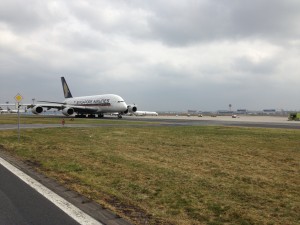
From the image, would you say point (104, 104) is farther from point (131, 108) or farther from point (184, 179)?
point (184, 179)

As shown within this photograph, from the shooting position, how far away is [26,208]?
237 inches

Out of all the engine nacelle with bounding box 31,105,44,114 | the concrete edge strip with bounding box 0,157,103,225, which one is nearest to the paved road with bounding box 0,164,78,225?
the concrete edge strip with bounding box 0,157,103,225

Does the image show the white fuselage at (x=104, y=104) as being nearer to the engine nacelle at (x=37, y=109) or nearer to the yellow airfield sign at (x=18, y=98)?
the engine nacelle at (x=37, y=109)

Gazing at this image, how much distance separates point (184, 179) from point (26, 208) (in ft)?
13.3

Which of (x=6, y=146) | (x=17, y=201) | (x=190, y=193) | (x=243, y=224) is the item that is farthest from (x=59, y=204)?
(x=6, y=146)

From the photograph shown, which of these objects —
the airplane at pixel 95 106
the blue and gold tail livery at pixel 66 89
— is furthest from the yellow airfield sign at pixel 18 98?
the blue and gold tail livery at pixel 66 89

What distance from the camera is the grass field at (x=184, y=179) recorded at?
589cm

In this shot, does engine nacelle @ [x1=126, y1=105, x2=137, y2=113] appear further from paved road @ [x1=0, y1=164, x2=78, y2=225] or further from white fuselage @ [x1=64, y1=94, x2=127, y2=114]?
paved road @ [x1=0, y1=164, x2=78, y2=225]

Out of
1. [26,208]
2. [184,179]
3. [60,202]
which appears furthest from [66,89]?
[26,208]

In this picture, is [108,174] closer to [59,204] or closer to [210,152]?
[59,204]

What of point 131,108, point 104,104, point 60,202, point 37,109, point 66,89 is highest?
point 66,89

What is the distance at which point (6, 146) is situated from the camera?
635 inches

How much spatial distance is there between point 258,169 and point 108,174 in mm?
4446

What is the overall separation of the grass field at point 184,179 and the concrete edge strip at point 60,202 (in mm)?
578
